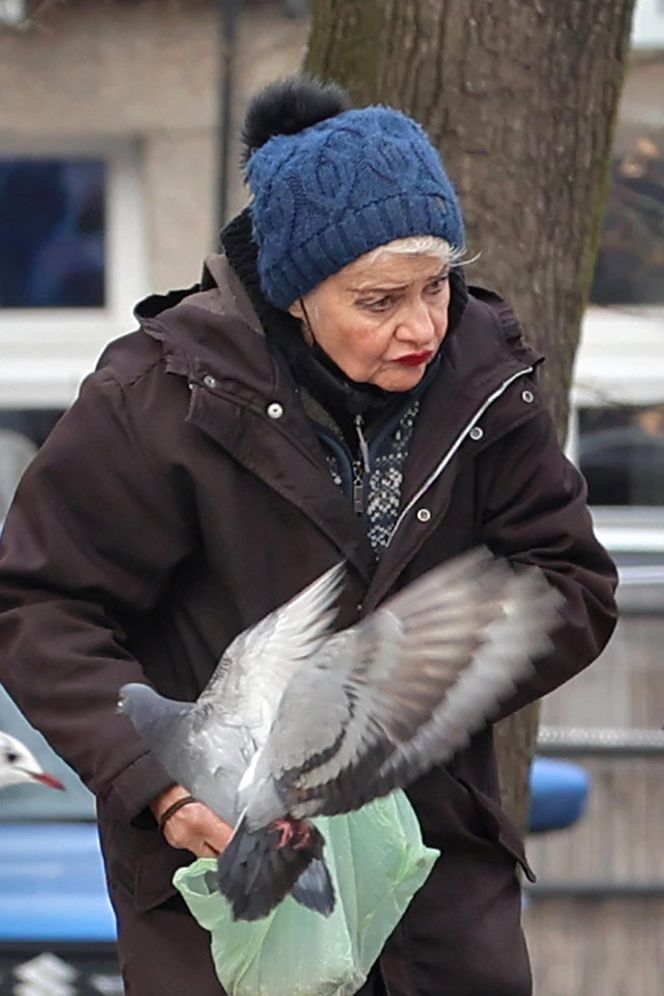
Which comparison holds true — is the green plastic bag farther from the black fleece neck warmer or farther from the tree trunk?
the tree trunk

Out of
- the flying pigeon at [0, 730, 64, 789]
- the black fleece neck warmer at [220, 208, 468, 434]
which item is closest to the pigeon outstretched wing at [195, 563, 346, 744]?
the black fleece neck warmer at [220, 208, 468, 434]

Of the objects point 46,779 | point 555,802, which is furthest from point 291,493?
point 555,802

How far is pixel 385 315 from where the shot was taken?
245 cm

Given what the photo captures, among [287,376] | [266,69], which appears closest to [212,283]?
[287,376]

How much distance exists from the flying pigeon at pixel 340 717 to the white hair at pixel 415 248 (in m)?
0.34

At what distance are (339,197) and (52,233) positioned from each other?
7350mm

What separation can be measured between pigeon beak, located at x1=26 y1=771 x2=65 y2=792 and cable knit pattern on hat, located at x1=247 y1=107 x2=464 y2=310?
2.31 m

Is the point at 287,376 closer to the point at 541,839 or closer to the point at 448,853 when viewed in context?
the point at 448,853

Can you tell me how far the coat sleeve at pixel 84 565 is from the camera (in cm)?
245

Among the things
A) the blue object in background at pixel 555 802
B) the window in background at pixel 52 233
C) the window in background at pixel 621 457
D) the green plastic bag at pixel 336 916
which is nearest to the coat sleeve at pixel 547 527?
the green plastic bag at pixel 336 916

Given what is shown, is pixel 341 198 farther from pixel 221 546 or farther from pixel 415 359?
pixel 221 546

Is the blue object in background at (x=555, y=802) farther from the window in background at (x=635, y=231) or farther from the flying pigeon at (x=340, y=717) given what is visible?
the flying pigeon at (x=340, y=717)

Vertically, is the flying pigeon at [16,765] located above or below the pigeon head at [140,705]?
below

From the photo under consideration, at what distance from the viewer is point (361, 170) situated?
2.43 m
